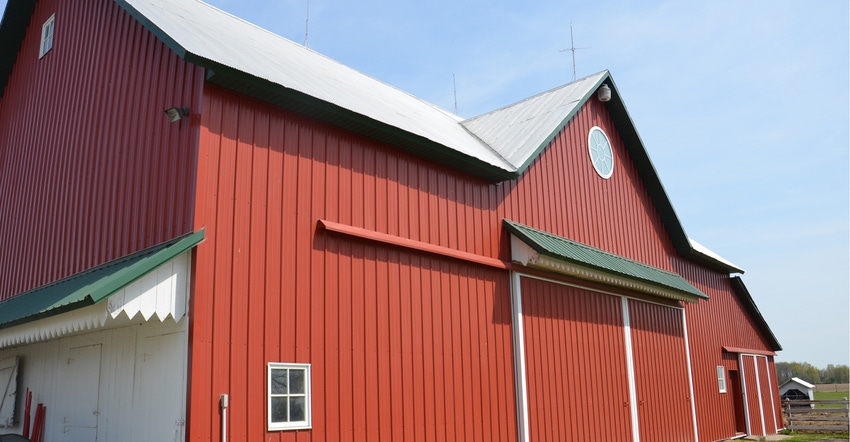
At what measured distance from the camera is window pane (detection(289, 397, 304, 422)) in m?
9.34

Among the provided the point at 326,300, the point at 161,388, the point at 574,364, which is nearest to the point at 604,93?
the point at 574,364

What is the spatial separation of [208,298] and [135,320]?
3.88 ft

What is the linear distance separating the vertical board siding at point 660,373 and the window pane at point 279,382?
948 cm

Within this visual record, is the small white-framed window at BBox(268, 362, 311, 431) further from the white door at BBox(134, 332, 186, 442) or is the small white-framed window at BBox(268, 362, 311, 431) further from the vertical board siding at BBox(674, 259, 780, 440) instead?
the vertical board siding at BBox(674, 259, 780, 440)

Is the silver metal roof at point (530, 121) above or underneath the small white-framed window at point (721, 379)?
above

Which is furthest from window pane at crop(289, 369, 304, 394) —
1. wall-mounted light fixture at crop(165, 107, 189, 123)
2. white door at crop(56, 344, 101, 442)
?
wall-mounted light fixture at crop(165, 107, 189, 123)

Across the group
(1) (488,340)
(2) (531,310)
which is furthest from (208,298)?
(2) (531,310)

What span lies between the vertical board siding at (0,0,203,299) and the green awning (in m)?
0.25

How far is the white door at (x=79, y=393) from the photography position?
10047 mm

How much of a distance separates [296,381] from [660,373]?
1085cm

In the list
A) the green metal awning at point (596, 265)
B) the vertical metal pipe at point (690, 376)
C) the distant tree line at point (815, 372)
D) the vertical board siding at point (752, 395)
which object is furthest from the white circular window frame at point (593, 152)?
the distant tree line at point (815, 372)

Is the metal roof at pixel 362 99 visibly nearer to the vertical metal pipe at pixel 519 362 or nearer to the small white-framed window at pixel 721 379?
the vertical metal pipe at pixel 519 362

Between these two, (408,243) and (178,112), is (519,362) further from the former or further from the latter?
(178,112)

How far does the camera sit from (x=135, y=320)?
930 centimetres
